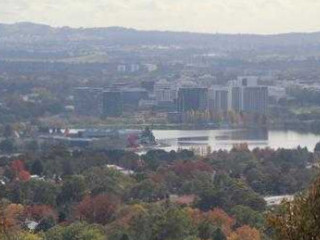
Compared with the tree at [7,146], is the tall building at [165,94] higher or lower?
higher

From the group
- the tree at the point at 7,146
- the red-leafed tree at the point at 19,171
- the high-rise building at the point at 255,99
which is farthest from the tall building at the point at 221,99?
the red-leafed tree at the point at 19,171

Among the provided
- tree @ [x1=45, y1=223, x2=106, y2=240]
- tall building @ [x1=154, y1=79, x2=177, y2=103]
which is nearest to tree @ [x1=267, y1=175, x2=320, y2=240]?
tree @ [x1=45, y1=223, x2=106, y2=240]

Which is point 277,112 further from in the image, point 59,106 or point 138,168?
point 138,168

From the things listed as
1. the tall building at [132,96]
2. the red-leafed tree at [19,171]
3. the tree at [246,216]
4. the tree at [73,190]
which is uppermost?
the tree at [246,216]

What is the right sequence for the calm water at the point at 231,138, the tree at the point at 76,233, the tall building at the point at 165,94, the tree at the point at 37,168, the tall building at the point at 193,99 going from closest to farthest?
the tree at the point at 76,233
the tree at the point at 37,168
the calm water at the point at 231,138
the tall building at the point at 193,99
the tall building at the point at 165,94

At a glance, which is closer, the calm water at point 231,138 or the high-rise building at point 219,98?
the calm water at point 231,138

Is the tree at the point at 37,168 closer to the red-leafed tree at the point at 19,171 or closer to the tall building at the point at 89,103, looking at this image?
the red-leafed tree at the point at 19,171

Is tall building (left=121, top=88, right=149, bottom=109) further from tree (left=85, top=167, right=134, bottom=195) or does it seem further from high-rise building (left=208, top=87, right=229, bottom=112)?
tree (left=85, top=167, right=134, bottom=195)

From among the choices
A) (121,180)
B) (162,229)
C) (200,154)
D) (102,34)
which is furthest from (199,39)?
(162,229)
